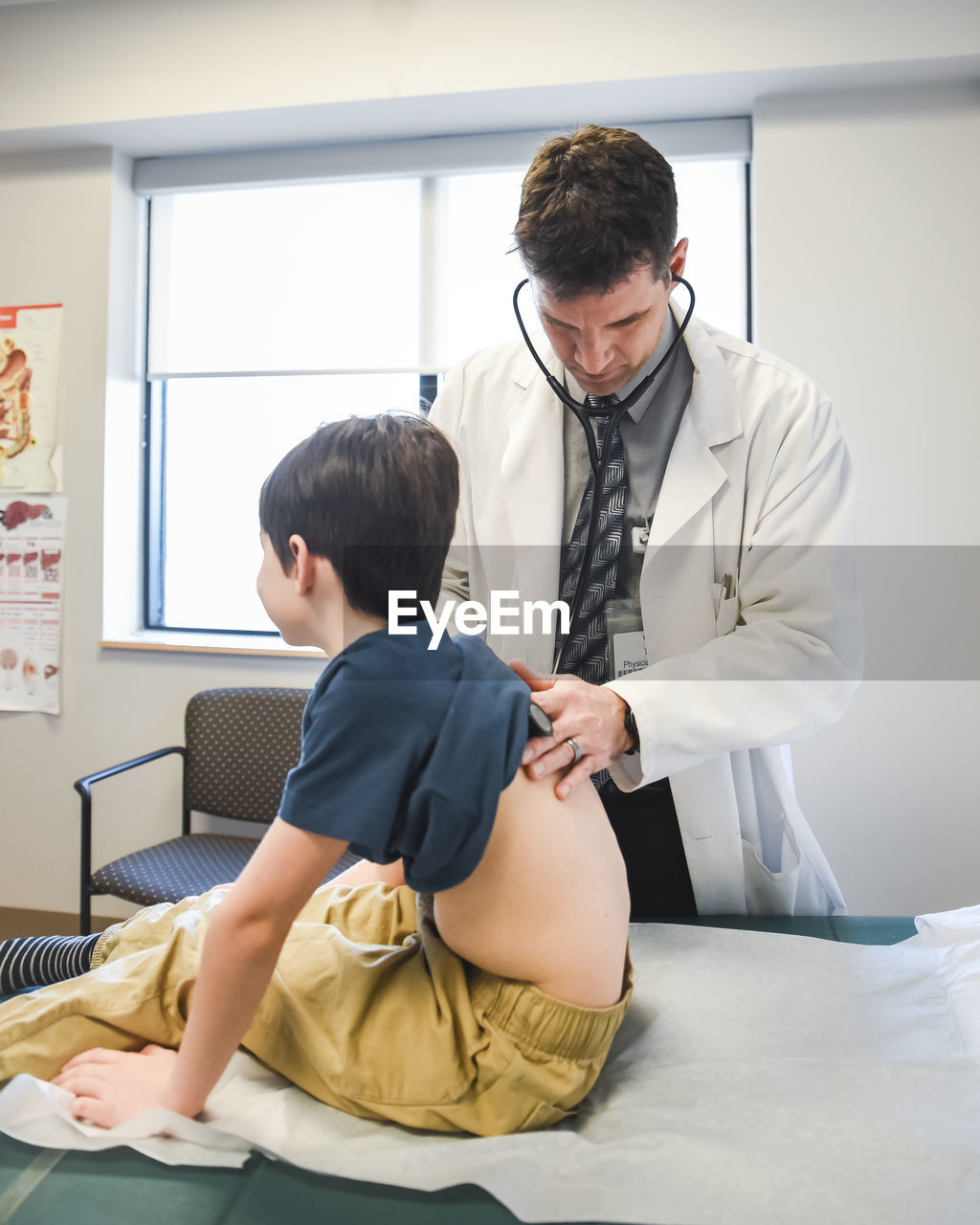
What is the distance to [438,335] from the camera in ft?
8.92

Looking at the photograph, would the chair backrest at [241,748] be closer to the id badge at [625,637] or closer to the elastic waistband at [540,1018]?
the id badge at [625,637]

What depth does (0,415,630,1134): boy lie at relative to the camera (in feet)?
2.65

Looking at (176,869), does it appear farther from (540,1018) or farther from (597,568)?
(540,1018)

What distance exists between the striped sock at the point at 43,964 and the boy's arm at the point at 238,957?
0.89 ft

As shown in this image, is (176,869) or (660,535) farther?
(176,869)

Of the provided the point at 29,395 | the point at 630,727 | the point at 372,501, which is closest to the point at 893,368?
the point at 630,727

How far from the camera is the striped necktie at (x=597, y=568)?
1.34 meters

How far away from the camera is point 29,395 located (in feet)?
9.33

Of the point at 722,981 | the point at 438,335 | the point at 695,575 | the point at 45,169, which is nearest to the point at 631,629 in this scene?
the point at 695,575

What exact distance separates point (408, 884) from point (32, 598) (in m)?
2.47

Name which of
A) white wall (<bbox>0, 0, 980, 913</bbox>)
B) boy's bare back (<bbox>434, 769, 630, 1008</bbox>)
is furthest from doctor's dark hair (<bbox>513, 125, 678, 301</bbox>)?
white wall (<bbox>0, 0, 980, 913</bbox>)

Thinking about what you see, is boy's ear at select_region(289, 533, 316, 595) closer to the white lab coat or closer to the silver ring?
the silver ring

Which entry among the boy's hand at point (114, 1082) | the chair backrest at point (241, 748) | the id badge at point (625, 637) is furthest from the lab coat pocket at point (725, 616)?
the chair backrest at point (241, 748)

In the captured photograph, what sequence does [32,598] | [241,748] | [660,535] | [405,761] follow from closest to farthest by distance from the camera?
[405,761] < [660,535] < [241,748] < [32,598]
